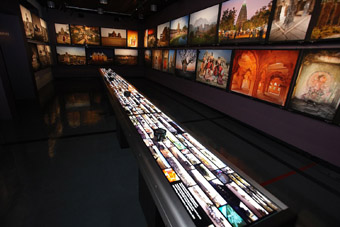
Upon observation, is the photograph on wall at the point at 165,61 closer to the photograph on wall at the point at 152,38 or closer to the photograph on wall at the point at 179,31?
the photograph on wall at the point at 179,31

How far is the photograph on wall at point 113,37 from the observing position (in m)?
10.7

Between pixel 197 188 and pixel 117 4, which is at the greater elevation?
pixel 117 4

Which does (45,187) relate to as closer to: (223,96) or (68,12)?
(223,96)

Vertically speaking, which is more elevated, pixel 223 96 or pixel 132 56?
pixel 132 56

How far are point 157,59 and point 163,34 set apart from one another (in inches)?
54.2

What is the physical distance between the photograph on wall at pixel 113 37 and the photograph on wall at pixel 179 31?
476 cm

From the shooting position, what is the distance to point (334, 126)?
289 cm

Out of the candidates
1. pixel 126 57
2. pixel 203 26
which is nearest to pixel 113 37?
pixel 126 57

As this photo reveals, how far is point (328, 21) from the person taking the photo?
2.79 metres

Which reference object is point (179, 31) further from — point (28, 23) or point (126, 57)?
point (28, 23)

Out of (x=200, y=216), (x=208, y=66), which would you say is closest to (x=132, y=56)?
(x=208, y=66)

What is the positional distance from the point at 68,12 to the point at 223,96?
33.0 feet

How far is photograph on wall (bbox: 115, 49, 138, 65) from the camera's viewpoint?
37.3ft

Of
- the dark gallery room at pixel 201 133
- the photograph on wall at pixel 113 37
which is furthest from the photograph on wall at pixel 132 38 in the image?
the dark gallery room at pixel 201 133
